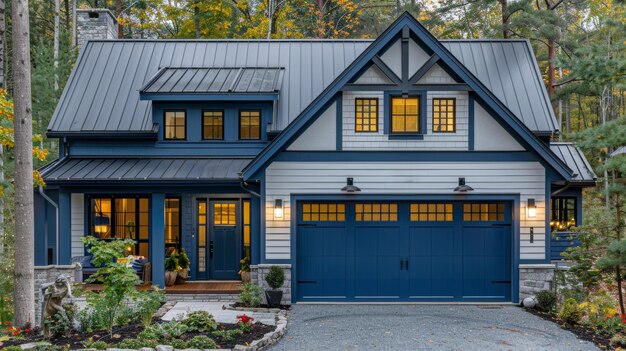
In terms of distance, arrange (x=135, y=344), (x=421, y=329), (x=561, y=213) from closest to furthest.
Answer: (x=135, y=344) → (x=421, y=329) → (x=561, y=213)

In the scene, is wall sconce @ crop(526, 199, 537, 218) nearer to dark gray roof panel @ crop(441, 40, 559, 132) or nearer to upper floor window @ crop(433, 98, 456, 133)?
upper floor window @ crop(433, 98, 456, 133)

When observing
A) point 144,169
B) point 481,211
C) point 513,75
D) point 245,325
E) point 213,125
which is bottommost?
point 245,325

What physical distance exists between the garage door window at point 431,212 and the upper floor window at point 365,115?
6.70 ft

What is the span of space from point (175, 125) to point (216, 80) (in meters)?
1.57

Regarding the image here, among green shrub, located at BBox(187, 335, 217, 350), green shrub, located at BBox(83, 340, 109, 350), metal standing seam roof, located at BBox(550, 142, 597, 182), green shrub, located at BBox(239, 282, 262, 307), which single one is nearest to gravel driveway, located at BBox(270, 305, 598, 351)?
green shrub, located at BBox(239, 282, 262, 307)

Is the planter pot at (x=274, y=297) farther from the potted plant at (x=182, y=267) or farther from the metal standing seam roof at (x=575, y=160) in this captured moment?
the metal standing seam roof at (x=575, y=160)

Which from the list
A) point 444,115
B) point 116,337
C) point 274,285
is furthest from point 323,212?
point 116,337

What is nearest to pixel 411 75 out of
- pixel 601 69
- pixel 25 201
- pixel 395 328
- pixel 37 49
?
pixel 601 69

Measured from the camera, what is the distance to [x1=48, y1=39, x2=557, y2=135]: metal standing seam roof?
14.8m

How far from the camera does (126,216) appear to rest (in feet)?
47.2

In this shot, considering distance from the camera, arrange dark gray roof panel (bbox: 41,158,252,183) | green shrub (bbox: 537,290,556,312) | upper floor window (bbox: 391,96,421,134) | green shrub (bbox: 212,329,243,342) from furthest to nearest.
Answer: dark gray roof panel (bbox: 41,158,252,183), upper floor window (bbox: 391,96,421,134), green shrub (bbox: 537,290,556,312), green shrub (bbox: 212,329,243,342)

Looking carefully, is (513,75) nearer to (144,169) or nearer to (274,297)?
(274,297)

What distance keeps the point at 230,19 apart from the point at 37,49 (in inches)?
336

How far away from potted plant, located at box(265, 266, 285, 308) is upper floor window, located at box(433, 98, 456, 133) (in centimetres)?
471
